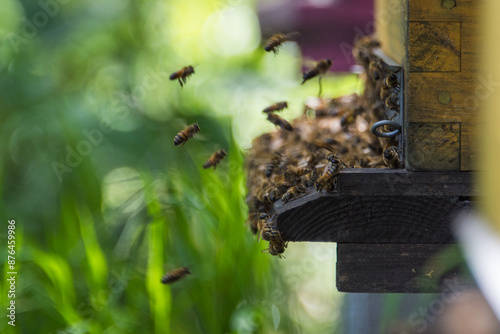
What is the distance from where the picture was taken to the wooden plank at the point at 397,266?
1.84 meters

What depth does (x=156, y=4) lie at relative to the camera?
6.18 m

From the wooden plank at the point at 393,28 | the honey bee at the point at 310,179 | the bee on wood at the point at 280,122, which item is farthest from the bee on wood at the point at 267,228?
the bee on wood at the point at 280,122

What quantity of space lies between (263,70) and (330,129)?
3.32m

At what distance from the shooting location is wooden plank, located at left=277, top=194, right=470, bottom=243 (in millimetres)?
1780

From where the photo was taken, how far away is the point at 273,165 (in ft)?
7.69

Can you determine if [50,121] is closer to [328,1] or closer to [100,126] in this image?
[100,126]

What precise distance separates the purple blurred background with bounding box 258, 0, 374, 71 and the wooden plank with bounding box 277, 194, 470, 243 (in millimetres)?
3394

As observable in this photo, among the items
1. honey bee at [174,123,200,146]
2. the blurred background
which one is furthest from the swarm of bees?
the blurred background

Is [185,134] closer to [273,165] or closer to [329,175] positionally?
[273,165]

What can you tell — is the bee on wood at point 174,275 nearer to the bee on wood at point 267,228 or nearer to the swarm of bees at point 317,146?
the swarm of bees at point 317,146

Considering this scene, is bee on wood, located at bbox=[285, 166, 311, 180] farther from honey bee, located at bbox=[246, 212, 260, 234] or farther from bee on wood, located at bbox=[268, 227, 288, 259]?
bee on wood, located at bbox=[268, 227, 288, 259]

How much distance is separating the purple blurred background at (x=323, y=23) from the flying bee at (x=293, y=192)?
3.29 m

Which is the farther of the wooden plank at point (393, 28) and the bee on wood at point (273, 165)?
the bee on wood at point (273, 165)

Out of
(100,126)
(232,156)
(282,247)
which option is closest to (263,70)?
(100,126)
